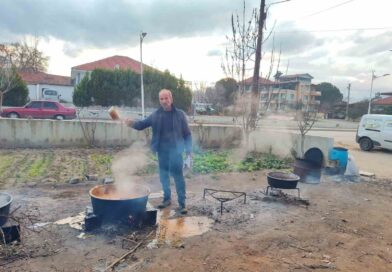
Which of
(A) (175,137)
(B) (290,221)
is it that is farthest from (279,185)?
(A) (175,137)

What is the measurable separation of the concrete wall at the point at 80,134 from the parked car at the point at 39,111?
9295 mm

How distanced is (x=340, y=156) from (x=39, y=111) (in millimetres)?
17003

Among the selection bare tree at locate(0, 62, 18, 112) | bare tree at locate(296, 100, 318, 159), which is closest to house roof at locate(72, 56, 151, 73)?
bare tree at locate(0, 62, 18, 112)

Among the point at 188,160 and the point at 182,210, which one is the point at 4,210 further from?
the point at 188,160

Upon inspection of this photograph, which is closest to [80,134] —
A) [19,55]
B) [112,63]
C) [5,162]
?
[5,162]

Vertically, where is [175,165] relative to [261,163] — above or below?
above

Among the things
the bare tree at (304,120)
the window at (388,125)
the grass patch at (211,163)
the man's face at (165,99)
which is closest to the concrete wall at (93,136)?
the bare tree at (304,120)

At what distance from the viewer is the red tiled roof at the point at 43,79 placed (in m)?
41.3

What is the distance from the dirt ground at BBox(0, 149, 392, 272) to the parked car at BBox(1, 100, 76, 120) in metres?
14.1

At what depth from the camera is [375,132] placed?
14.5 meters

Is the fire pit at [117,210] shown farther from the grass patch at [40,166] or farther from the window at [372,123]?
the window at [372,123]

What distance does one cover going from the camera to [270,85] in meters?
11.8

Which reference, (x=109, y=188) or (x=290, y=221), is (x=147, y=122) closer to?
(x=109, y=188)

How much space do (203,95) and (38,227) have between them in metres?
41.5
